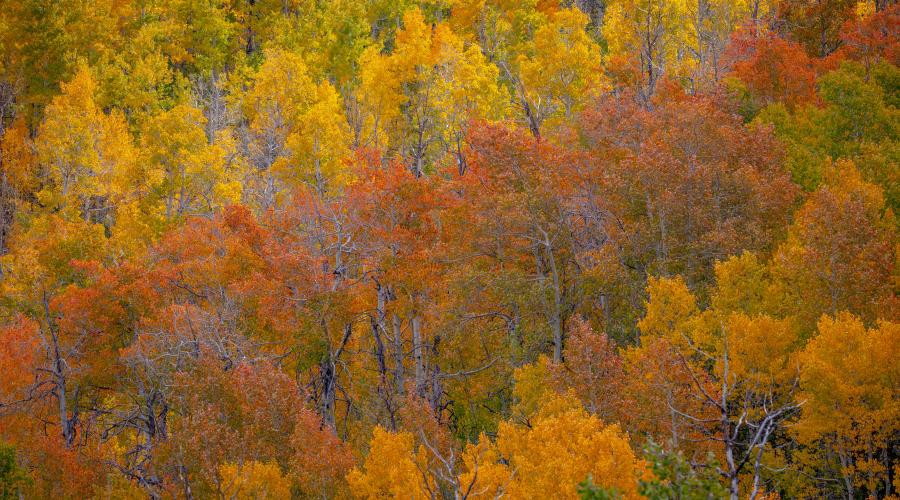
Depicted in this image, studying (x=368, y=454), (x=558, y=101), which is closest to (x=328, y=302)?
(x=368, y=454)

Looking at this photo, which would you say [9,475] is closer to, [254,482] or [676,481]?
[254,482]

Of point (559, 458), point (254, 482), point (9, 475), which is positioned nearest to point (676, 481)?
point (559, 458)

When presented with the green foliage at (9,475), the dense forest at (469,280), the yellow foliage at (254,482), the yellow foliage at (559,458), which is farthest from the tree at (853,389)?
the green foliage at (9,475)

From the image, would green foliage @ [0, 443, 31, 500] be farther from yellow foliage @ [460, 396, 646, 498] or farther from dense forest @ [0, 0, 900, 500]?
yellow foliage @ [460, 396, 646, 498]

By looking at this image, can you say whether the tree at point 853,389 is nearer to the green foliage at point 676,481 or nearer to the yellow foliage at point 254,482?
the yellow foliage at point 254,482

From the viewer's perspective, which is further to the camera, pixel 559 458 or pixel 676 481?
pixel 559 458

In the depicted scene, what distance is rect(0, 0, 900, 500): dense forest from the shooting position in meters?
27.9

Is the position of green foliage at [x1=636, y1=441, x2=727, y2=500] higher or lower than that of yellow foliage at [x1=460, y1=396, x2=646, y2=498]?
higher

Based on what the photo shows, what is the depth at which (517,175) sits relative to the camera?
1303 inches

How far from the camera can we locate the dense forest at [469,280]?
27.9 metres

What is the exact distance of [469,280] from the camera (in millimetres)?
31453

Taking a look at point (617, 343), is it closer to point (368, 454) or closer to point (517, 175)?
point (517, 175)

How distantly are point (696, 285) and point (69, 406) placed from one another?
20953 mm

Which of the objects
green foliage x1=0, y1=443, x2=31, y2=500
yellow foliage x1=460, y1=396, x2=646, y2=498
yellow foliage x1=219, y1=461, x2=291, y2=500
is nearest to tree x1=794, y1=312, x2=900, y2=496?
yellow foliage x1=460, y1=396, x2=646, y2=498
